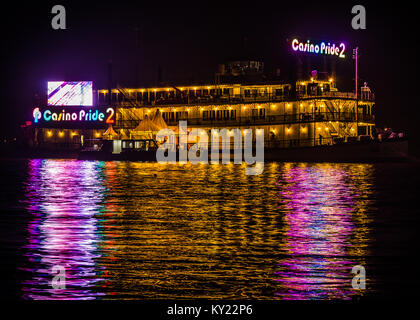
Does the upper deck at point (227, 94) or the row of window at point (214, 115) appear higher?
the upper deck at point (227, 94)

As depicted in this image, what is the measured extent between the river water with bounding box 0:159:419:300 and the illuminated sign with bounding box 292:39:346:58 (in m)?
56.0

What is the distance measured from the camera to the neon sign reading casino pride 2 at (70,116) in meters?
97.9

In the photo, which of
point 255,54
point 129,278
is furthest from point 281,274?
point 255,54

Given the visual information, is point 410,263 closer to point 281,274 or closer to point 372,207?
point 281,274

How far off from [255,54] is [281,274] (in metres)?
91.0

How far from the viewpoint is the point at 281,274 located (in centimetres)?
1166

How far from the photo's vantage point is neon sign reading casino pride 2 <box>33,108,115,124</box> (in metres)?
97.9

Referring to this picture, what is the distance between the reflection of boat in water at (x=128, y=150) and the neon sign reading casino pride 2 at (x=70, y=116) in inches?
656

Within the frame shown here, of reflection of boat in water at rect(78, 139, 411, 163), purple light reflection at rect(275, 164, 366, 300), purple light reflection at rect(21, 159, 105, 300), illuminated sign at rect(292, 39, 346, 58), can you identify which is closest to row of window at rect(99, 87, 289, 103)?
illuminated sign at rect(292, 39, 346, 58)

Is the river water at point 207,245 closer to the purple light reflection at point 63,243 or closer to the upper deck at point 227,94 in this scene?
the purple light reflection at point 63,243

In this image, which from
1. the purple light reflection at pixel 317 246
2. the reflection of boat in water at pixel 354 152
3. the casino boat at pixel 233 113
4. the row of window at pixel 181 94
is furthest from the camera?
the row of window at pixel 181 94

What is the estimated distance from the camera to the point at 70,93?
10200cm

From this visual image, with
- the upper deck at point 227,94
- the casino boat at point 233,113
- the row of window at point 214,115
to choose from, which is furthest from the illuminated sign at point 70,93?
the row of window at point 214,115
